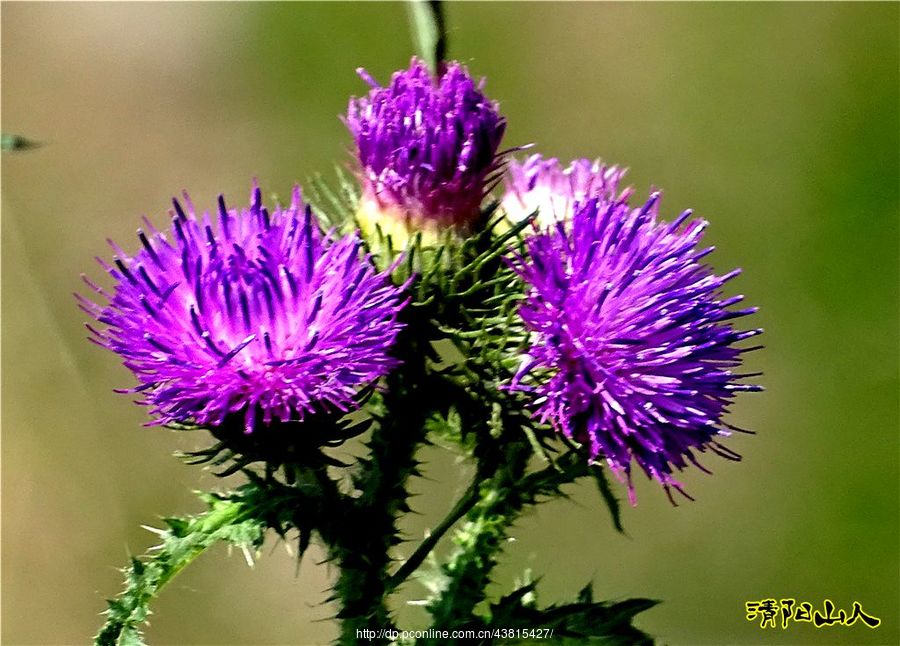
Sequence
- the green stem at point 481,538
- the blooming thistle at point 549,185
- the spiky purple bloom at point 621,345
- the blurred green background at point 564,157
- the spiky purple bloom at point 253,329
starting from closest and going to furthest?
the spiky purple bloom at point 253,329 → the spiky purple bloom at point 621,345 → the green stem at point 481,538 → the blooming thistle at point 549,185 → the blurred green background at point 564,157

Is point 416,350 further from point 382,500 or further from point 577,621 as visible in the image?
point 577,621

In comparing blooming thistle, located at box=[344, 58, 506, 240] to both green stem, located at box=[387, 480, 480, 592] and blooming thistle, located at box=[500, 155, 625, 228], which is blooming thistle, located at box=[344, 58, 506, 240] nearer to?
blooming thistle, located at box=[500, 155, 625, 228]

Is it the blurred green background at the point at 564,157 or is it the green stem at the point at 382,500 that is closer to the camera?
the green stem at the point at 382,500

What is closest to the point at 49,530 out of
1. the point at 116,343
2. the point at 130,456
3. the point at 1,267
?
the point at 130,456

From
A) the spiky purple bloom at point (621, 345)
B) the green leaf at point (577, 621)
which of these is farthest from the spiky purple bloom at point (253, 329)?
the green leaf at point (577, 621)

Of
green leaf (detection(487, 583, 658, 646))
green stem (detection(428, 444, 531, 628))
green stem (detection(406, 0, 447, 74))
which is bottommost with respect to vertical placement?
green leaf (detection(487, 583, 658, 646))

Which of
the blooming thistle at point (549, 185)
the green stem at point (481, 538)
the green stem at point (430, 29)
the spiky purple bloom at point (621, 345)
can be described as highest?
the green stem at point (430, 29)

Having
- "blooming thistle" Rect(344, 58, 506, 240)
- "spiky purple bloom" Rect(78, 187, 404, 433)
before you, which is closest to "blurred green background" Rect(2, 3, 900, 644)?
"blooming thistle" Rect(344, 58, 506, 240)

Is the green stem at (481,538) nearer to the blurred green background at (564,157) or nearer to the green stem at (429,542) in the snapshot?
the green stem at (429,542)
